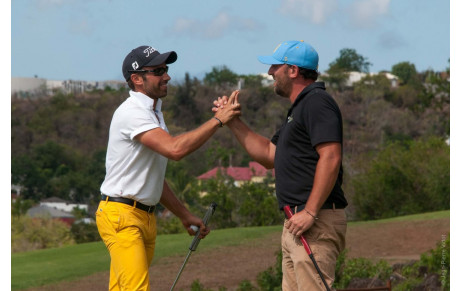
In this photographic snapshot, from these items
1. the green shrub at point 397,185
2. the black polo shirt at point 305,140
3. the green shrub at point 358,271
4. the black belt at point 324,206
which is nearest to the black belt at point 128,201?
the black polo shirt at point 305,140

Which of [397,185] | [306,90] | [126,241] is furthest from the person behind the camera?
[397,185]

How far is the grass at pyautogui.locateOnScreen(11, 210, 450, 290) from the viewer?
1581 centimetres

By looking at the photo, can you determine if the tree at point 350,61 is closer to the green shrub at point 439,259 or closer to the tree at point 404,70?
the tree at point 404,70

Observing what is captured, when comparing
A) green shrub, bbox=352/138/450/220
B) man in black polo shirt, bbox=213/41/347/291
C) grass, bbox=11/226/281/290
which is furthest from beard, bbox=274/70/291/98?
green shrub, bbox=352/138/450/220

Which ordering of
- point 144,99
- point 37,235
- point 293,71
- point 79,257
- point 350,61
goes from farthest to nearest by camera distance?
1. point 350,61
2. point 37,235
3. point 79,257
4. point 144,99
5. point 293,71

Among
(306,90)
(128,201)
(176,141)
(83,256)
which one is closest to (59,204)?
(83,256)

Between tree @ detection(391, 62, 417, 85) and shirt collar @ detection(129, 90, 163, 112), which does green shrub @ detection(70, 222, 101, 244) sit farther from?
tree @ detection(391, 62, 417, 85)

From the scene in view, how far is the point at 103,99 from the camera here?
370ft

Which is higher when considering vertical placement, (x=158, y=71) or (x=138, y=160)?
(x=158, y=71)

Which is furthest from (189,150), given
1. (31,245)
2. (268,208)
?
(31,245)

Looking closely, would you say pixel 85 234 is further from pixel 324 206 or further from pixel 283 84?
pixel 324 206

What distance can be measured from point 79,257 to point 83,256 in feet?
0.39

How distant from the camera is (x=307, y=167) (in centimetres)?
496

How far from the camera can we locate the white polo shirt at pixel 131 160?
5328 mm
